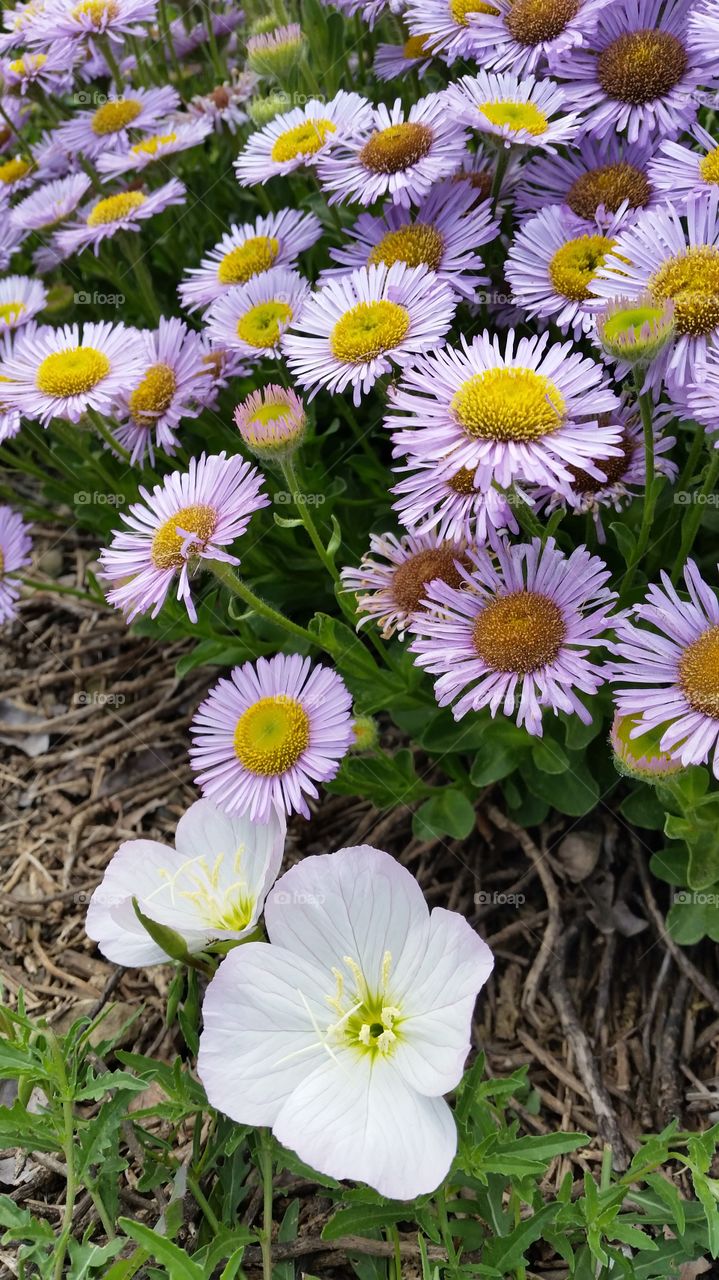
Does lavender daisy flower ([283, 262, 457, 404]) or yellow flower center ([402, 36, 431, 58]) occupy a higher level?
yellow flower center ([402, 36, 431, 58])

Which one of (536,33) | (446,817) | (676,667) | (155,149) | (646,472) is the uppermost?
(536,33)

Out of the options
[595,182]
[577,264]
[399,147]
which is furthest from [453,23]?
[577,264]

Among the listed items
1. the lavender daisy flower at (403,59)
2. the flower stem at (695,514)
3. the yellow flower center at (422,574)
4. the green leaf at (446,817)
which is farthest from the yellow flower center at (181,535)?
the lavender daisy flower at (403,59)

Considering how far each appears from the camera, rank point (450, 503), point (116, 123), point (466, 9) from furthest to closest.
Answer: point (116, 123), point (466, 9), point (450, 503)

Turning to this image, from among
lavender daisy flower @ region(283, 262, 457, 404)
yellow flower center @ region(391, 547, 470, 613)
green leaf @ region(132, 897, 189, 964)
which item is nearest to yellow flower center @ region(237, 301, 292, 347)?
lavender daisy flower @ region(283, 262, 457, 404)

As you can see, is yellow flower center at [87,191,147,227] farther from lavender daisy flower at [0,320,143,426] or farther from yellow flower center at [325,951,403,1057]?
yellow flower center at [325,951,403,1057]

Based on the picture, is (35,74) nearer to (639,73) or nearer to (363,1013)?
(639,73)
